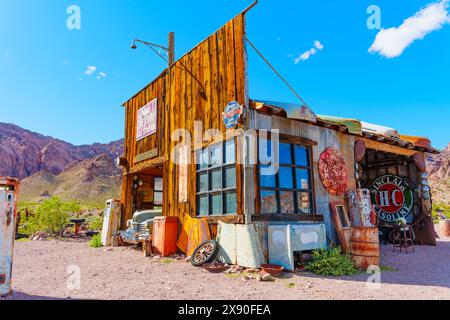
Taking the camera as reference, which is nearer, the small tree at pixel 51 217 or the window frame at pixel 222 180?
the window frame at pixel 222 180

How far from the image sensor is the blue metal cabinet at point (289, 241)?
666 centimetres

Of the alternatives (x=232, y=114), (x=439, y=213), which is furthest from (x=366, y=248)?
(x=439, y=213)

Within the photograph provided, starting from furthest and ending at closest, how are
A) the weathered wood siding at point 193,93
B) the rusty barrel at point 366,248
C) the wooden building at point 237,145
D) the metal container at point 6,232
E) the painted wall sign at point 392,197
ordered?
the painted wall sign at point 392,197 < the weathered wood siding at point 193,93 < the wooden building at point 237,145 < the rusty barrel at point 366,248 < the metal container at point 6,232

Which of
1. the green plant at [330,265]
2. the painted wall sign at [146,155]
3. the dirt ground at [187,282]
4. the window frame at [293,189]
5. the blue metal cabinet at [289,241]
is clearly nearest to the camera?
the dirt ground at [187,282]

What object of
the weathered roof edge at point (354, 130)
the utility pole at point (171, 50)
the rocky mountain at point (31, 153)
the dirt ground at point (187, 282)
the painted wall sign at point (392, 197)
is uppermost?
the rocky mountain at point (31, 153)

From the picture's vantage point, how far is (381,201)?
43.0ft

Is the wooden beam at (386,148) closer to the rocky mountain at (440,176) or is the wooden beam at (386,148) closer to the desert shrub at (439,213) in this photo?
the desert shrub at (439,213)

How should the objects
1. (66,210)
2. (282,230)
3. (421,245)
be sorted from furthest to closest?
1. (66,210)
2. (421,245)
3. (282,230)

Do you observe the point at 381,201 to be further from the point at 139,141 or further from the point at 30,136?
the point at 30,136

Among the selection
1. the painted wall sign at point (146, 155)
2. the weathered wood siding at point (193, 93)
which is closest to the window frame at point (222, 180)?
the weathered wood siding at point (193, 93)

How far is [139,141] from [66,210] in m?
6.51

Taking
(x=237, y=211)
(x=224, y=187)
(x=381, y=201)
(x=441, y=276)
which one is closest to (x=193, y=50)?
(x=224, y=187)

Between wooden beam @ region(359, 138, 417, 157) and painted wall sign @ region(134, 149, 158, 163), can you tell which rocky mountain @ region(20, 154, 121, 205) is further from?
wooden beam @ region(359, 138, 417, 157)

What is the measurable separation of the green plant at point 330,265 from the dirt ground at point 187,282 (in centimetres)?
→ 24
